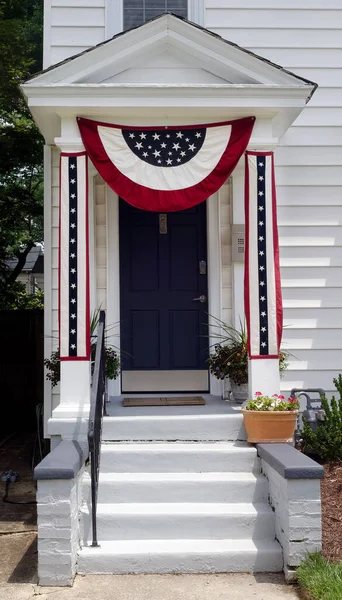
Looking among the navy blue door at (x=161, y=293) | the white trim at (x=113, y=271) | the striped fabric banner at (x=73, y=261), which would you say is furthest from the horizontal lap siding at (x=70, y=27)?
the striped fabric banner at (x=73, y=261)

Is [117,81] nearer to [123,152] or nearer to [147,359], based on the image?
[123,152]

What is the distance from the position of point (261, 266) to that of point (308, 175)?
1824 mm

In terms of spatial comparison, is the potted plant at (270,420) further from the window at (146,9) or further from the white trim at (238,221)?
the window at (146,9)

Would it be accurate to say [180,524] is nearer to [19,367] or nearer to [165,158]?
[165,158]

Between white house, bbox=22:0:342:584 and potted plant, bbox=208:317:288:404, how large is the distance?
0.99 ft

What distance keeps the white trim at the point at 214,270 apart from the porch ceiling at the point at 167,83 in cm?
130

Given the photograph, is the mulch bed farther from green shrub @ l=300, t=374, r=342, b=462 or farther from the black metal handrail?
the black metal handrail

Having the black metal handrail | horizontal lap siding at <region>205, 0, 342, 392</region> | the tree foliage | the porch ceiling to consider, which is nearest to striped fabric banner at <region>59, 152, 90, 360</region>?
the black metal handrail

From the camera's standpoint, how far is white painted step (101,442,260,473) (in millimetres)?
5051

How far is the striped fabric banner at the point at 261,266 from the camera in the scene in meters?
5.43

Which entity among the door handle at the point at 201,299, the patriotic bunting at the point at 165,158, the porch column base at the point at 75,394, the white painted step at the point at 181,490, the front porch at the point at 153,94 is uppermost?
the front porch at the point at 153,94

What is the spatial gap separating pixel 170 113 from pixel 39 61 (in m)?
9.43

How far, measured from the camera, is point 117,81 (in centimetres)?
566

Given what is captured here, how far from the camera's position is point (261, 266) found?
5469 mm
